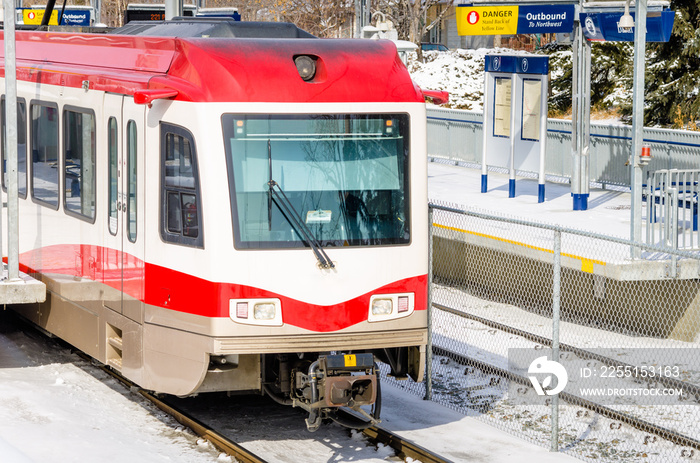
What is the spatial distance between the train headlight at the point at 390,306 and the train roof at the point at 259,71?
1.45 m

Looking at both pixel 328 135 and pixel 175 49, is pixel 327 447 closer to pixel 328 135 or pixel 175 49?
pixel 328 135

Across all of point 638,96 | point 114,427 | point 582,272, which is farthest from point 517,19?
point 114,427

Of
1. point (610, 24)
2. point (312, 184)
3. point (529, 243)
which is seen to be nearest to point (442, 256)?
point (529, 243)

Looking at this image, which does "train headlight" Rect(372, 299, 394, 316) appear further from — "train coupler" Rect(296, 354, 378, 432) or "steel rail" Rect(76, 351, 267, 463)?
"steel rail" Rect(76, 351, 267, 463)

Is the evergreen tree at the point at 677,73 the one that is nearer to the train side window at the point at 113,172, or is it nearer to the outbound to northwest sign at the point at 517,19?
the outbound to northwest sign at the point at 517,19

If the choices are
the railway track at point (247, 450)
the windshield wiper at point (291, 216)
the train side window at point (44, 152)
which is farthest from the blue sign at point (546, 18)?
the windshield wiper at point (291, 216)

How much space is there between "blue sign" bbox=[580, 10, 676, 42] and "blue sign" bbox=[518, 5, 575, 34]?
0.55 m

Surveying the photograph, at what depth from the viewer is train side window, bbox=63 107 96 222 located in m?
9.46

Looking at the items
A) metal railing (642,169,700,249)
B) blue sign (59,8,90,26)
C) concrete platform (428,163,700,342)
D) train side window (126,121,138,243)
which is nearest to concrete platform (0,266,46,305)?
train side window (126,121,138,243)

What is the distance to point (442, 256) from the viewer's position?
50.8 feet

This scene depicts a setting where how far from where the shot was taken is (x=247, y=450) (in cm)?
840

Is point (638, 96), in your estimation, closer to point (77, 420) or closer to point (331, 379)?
point (331, 379)

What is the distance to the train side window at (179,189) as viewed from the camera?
7.97 meters

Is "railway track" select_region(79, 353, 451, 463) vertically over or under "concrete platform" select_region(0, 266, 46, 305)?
under
